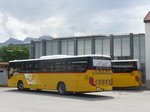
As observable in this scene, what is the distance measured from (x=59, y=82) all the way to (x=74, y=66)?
206 centimetres

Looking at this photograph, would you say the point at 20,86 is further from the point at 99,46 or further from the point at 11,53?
the point at 11,53

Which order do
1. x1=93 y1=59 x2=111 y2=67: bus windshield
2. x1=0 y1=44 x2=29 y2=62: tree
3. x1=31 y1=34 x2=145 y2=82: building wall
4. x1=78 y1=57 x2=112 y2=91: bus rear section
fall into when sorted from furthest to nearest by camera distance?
x1=0 y1=44 x2=29 y2=62: tree → x1=31 y1=34 x2=145 y2=82: building wall → x1=93 y1=59 x2=111 y2=67: bus windshield → x1=78 y1=57 x2=112 y2=91: bus rear section

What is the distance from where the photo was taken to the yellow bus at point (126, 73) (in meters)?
27.3

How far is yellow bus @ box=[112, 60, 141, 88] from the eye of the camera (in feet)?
89.5

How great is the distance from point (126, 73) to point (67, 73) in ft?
28.3

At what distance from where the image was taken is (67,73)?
Result: 20.9 meters

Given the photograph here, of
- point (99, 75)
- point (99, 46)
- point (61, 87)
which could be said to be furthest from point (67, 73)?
point (99, 46)

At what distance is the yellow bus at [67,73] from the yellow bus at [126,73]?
7180 millimetres

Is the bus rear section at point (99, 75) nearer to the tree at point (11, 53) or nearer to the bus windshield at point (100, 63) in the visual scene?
the bus windshield at point (100, 63)

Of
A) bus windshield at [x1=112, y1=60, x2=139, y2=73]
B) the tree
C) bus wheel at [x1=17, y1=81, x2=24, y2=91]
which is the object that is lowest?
bus wheel at [x1=17, y1=81, x2=24, y2=91]

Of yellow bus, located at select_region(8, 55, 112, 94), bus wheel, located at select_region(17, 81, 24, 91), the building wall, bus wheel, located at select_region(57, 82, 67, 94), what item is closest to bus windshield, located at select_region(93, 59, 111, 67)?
yellow bus, located at select_region(8, 55, 112, 94)

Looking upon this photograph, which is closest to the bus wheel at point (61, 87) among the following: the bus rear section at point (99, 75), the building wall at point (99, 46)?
the bus rear section at point (99, 75)

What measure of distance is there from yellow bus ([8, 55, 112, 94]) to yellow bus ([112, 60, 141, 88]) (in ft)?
23.6

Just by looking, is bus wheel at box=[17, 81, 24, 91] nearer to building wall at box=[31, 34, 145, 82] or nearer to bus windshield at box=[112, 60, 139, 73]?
bus windshield at box=[112, 60, 139, 73]
